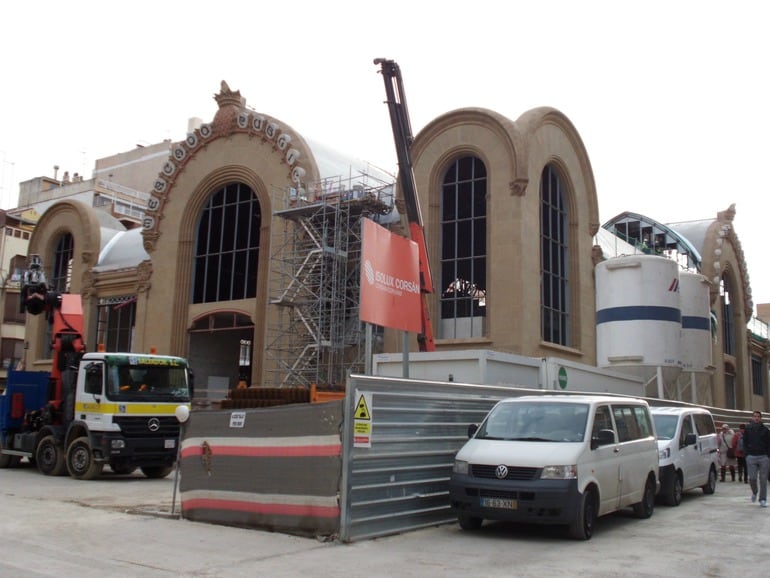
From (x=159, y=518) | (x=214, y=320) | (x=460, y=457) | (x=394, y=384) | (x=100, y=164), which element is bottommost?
(x=159, y=518)

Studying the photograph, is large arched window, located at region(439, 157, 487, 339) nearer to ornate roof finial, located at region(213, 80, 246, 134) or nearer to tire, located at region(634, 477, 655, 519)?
ornate roof finial, located at region(213, 80, 246, 134)

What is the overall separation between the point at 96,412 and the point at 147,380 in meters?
1.33

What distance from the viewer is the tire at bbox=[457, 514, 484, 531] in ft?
34.9

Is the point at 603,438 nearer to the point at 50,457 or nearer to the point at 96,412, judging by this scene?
the point at 96,412

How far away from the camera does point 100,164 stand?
71812 millimetres

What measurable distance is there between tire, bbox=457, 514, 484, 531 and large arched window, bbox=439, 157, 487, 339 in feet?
58.3

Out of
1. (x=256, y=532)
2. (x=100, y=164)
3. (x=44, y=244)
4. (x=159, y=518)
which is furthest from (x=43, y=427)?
(x=100, y=164)

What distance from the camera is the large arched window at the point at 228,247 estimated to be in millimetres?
34469

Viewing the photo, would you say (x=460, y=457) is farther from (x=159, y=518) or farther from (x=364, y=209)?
(x=364, y=209)

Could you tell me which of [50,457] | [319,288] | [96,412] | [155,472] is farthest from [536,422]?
[319,288]

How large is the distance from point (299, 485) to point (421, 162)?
2195 cm

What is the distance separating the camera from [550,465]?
1000 centimetres

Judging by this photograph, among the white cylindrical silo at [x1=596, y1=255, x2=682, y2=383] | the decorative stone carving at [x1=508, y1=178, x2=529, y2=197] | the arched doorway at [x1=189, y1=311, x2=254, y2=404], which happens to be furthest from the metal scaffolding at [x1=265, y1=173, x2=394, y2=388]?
the white cylindrical silo at [x1=596, y1=255, x2=682, y2=383]

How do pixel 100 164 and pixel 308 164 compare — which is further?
pixel 100 164
